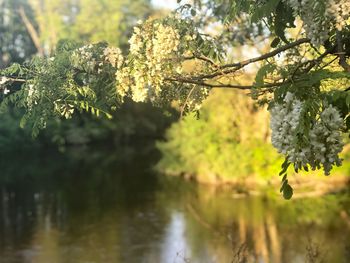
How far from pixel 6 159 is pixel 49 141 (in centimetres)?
772

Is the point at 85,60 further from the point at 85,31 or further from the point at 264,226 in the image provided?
the point at 85,31

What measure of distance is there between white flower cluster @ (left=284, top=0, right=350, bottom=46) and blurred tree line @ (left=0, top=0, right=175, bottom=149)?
40671 millimetres

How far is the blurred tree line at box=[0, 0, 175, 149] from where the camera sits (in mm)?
45375

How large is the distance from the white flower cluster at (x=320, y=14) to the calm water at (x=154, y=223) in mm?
5256

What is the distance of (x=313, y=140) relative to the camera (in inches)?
132

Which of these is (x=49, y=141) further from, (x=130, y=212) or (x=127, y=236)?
(x=127, y=236)

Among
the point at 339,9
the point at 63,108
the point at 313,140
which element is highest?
the point at 339,9

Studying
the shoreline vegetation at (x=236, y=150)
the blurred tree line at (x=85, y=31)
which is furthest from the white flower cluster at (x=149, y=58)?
the blurred tree line at (x=85, y=31)

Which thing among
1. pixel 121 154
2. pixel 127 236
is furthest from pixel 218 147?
pixel 121 154

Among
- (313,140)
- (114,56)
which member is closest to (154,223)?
(114,56)

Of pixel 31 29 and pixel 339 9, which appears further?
pixel 31 29

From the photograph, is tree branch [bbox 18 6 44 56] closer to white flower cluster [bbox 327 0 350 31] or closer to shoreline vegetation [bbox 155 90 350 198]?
shoreline vegetation [bbox 155 90 350 198]

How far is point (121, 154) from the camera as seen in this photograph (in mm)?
35781

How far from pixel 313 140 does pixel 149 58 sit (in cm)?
201
